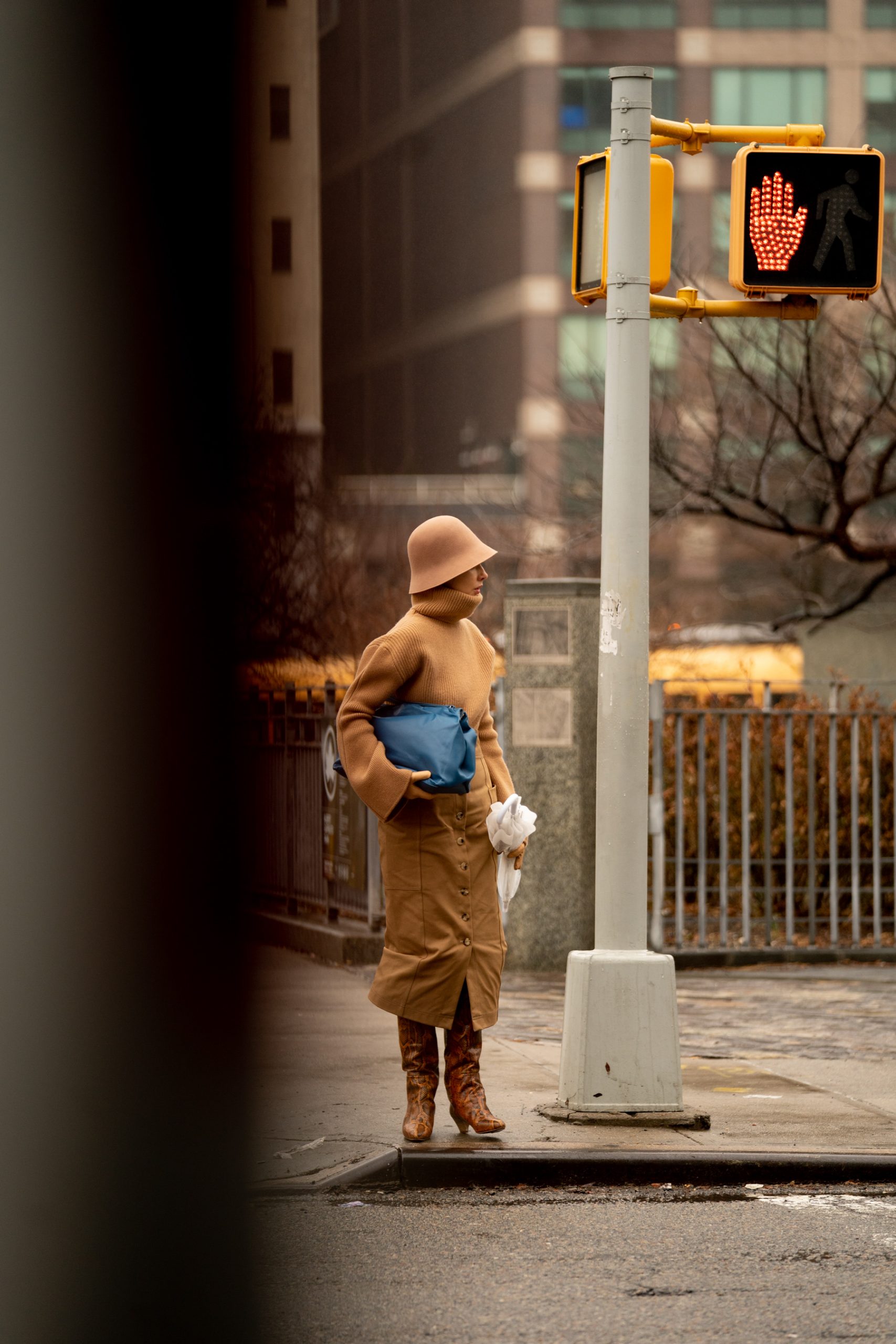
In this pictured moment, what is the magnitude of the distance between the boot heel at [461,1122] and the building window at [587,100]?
5719 centimetres

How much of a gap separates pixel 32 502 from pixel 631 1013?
4884mm

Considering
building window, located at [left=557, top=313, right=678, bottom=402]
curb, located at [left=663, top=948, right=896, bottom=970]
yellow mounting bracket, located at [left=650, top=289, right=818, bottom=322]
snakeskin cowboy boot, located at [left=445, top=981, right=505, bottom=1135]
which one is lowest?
curb, located at [left=663, top=948, right=896, bottom=970]

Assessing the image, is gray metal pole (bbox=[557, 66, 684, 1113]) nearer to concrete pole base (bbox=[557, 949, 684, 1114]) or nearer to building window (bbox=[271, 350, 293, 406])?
concrete pole base (bbox=[557, 949, 684, 1114])

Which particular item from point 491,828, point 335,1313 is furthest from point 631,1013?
point 335,1313

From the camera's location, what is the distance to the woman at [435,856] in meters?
5.86

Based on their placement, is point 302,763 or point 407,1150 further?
point 302,763

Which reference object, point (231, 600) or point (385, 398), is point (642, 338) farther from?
point (385, 398)

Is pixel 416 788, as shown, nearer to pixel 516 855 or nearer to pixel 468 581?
pixel 516 855

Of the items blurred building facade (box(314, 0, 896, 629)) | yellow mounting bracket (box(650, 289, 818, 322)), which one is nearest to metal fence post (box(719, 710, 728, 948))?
yellow mounting bracket (box(650, 289, 818, 322))

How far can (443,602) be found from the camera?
5.99 m

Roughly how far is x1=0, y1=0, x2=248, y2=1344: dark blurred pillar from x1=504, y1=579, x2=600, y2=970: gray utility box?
8.92 metres

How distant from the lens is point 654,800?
437 inches

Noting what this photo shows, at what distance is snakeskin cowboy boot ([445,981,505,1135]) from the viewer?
19.6 ft

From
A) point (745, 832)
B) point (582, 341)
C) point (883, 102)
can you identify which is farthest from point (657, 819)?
point (883, 102)
